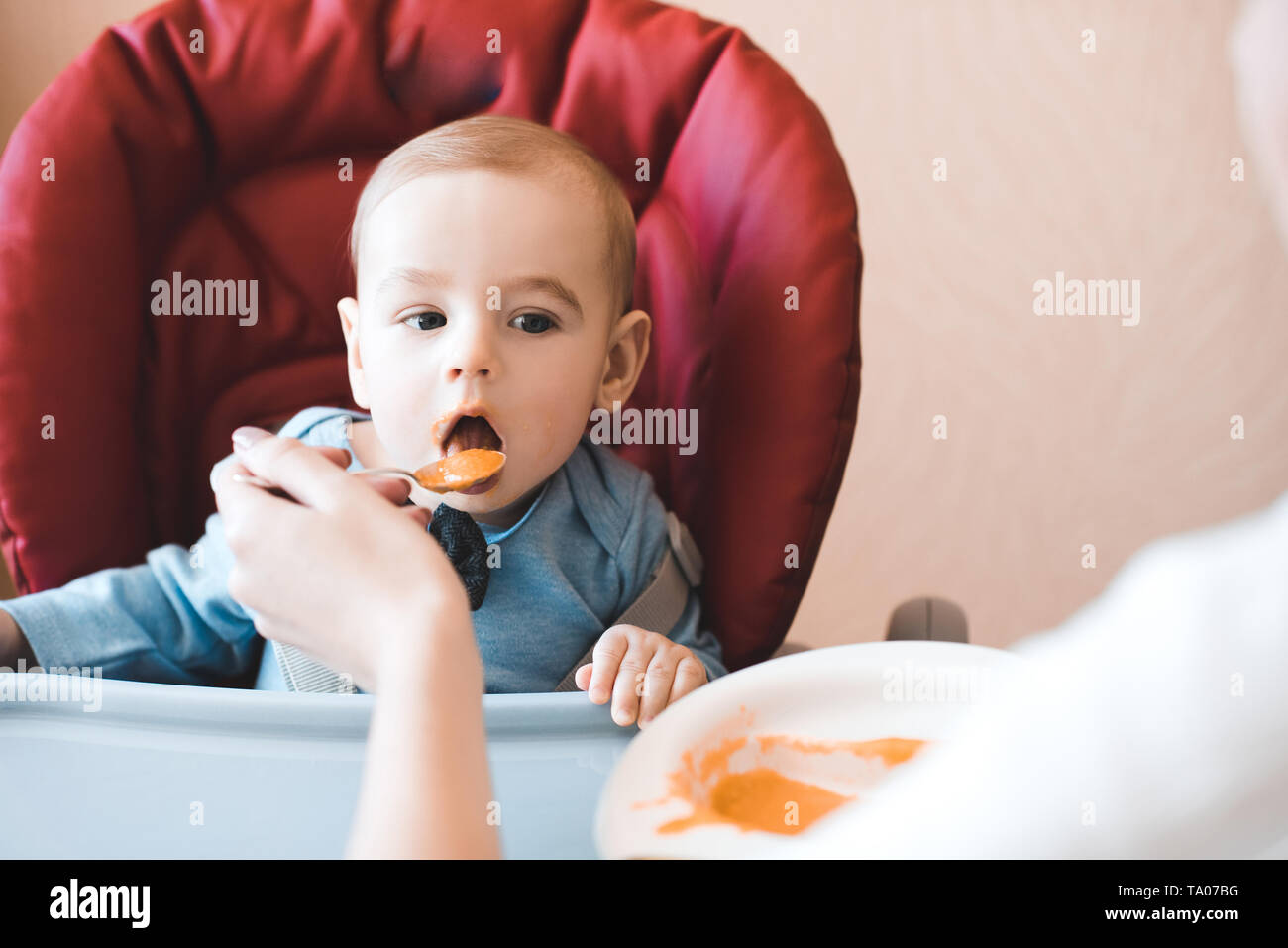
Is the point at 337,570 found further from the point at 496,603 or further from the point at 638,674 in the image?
the point at 496,603

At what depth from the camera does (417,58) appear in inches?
34.3

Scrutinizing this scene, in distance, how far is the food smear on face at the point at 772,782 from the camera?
0.54 meters

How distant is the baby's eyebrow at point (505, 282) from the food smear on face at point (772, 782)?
347mm

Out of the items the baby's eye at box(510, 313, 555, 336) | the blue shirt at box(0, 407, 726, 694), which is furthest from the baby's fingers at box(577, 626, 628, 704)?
the baby's eye at box(510, 313, 555, 336)

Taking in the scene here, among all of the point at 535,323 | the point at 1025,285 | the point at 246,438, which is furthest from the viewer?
the point at 1025,285

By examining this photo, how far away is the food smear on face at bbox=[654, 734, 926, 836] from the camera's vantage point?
0.54m

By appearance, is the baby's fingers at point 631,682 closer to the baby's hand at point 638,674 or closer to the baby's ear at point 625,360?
the baby's hand at point 638,674

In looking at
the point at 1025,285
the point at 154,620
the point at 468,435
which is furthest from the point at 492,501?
the point at 1025,285

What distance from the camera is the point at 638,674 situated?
66 cm

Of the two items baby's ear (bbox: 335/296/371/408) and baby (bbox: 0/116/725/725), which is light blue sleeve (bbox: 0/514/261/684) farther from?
baby's ear (bbox: 335/296/371/408)

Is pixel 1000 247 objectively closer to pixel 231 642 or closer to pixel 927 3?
pixel 927 3

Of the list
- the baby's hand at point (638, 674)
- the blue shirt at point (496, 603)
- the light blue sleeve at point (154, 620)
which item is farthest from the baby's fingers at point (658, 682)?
the light blue sleeve at point (154, 620)

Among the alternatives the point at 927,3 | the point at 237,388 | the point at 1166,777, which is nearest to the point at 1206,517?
the point at 927,3

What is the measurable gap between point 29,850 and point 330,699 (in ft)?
0.52
